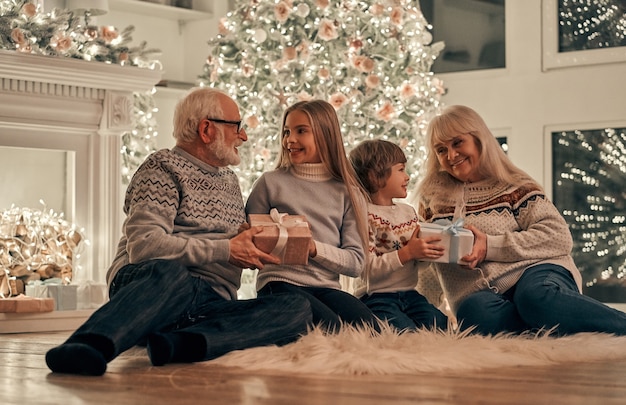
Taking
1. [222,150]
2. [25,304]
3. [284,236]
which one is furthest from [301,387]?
[25,304]

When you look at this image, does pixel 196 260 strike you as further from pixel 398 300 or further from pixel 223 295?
pixel 398 300

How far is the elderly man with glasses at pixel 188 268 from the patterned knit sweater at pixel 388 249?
1.61 feet

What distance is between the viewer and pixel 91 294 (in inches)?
179

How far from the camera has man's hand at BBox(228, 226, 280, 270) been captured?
9.26 feet

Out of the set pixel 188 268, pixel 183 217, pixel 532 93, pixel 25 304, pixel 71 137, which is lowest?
pixel 25 304

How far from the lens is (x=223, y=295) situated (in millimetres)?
2971

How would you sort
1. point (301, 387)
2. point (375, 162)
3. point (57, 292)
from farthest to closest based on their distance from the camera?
point (57, 292) → point (375, 162) → point (301, 387)

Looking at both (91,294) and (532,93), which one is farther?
(532,93)

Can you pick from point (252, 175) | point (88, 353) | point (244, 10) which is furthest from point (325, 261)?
point (244, 10)

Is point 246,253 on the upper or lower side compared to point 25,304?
upper

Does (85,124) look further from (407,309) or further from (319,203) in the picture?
(407,309)

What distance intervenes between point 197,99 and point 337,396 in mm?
1356

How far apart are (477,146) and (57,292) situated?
1.91 meters

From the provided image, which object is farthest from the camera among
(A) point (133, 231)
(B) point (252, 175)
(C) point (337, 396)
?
(B) point (252, 175)
